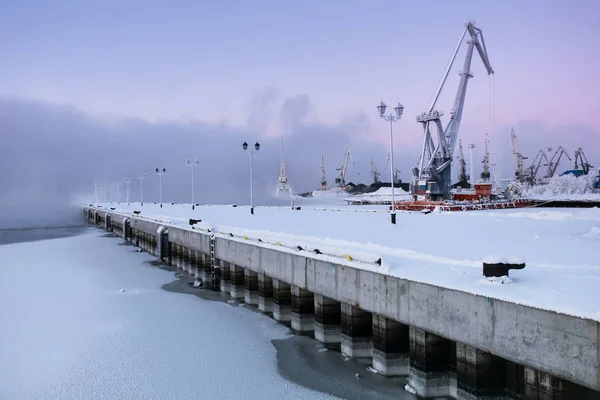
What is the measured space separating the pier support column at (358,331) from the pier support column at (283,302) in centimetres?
490

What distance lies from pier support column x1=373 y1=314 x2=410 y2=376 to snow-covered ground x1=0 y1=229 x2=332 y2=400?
1875mm

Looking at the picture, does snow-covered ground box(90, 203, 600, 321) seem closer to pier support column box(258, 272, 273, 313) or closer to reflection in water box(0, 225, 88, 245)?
pier support column box(258, 272, 273, 313)

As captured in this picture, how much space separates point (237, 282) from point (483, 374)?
600 inches

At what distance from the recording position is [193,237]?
92.9ft

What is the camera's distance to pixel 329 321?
49.9ft

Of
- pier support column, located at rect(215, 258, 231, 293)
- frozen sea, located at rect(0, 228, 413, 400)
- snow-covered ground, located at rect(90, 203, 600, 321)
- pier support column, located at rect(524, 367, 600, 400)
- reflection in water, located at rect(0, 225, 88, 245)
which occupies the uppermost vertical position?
snow-covered ground, located at rect(90, 203, 600, 321)

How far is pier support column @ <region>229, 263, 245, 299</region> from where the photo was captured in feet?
75.5

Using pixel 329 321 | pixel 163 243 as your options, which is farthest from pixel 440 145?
pixel 329 321

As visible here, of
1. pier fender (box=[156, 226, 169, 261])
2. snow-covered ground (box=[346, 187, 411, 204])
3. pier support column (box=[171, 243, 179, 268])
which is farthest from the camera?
snow-covered ground (box=[346, 187, 411, 204])

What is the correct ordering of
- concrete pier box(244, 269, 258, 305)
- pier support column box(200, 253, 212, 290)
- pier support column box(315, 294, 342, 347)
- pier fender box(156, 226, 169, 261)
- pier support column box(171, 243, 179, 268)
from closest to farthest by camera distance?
1. pier support column box(315, 294, 342, 347)
2. concrete pier box(244, 269, 258, 305)
3. pier support column box(200, 253, 212, 290)
4. pier support column box(171, 243, 179, 268)
5. pier fender box(156, 226, 169, 261)

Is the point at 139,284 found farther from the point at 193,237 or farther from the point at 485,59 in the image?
the point at 485,59

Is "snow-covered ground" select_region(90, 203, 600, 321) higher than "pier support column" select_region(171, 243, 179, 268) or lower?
higher

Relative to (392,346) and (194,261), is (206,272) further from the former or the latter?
(392,346)

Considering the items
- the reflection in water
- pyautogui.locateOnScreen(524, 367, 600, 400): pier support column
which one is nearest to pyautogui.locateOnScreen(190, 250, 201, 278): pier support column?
pyautogui.locateOnScreen(524, 367, 600, 400): pier support column
